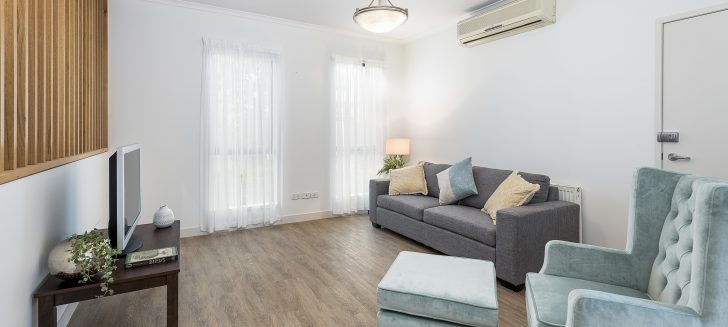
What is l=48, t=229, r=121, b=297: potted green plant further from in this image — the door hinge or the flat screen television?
the door hinge

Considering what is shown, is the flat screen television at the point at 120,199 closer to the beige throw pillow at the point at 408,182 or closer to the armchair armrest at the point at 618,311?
the armchair armrest at the point at 618,311

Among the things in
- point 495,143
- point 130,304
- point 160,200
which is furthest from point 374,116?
point 130,304

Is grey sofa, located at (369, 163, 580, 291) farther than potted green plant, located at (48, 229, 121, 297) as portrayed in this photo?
Yes

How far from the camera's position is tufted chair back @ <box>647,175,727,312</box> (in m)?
1.18

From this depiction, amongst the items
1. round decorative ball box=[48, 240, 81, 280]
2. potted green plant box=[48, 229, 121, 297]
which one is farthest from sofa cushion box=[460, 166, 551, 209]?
round decorative ball box=[48, 240, 81, 280]

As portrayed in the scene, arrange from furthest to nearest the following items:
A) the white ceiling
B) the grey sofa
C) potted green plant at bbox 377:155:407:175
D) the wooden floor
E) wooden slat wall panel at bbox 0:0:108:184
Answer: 1. potted green plant at bbox 377:155:407:175
2. the white ceiling
3. the grey sofa
4. the wooden floor
5. wooden slat wall panel at bbox 0:0:108:184

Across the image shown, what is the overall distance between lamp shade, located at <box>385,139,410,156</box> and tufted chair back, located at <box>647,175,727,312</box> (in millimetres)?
3565

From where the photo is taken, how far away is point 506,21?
3592 mm

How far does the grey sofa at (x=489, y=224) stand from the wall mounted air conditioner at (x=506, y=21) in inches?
61.4

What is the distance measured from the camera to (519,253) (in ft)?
8.59

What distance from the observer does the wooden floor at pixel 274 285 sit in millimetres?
2230

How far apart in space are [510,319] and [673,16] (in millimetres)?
2638

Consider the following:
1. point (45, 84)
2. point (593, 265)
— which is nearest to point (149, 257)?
point (45, 84)

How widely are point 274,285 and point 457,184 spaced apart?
2146 mm
